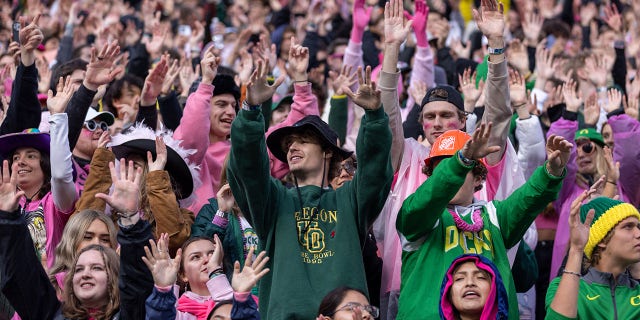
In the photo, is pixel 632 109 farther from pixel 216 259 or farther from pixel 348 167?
pixel 216 259

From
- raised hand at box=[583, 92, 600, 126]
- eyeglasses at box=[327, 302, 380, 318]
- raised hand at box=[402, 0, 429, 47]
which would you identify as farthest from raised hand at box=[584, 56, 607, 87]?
eyeglasses at box=[327, 302, 380, 318]

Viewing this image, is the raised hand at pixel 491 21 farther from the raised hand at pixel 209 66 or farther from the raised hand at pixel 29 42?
the raised hand at pixel 29 42

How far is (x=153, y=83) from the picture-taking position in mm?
8898

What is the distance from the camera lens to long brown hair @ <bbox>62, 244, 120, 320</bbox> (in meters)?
6.56

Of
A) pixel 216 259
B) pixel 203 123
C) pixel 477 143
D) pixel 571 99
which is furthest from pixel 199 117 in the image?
pixel 571 99

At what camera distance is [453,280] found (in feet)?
20.6

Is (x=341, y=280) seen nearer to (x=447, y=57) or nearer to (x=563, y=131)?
(x=563, y=131)

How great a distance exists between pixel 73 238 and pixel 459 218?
92.8 inches

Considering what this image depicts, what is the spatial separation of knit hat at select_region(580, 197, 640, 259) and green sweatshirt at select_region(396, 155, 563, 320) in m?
0.64

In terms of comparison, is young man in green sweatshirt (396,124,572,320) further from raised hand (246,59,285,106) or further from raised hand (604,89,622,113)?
raised hand (604,89,622,113)

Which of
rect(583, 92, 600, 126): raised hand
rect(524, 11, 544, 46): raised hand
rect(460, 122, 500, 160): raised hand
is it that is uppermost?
rect(524, 11, 544, 46): raised hand

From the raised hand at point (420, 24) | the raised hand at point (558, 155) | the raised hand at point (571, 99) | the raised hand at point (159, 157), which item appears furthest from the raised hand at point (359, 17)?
the raised hand at point (558, 155)

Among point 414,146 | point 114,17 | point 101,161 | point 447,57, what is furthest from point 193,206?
point 114,17

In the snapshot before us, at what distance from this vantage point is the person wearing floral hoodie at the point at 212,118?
8.31 m
